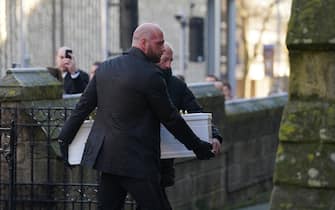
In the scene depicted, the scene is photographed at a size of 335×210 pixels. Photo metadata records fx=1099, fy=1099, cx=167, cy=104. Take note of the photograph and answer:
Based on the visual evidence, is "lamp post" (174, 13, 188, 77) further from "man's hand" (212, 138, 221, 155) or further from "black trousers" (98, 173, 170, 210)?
"black trousers" (98, 173, 170, 210)

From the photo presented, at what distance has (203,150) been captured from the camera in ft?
27.0

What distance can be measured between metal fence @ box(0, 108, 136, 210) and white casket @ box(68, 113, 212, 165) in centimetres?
231

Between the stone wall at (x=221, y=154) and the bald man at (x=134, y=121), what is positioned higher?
the bald man at (x=134, y=121)

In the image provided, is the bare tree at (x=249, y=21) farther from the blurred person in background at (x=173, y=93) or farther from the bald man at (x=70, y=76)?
the blurred person in background at (x=173, y=93)

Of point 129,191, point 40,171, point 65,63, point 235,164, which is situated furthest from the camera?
point 235,164

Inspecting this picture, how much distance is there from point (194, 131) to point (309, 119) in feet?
6.28

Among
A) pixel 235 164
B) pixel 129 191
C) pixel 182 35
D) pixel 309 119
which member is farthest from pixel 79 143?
pixel 182 35

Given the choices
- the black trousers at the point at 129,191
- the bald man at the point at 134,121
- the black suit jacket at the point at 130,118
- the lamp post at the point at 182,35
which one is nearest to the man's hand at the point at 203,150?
the bald man at the point at 134,121

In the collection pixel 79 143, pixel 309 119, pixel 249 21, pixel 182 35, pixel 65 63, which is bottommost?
pixel 249 21

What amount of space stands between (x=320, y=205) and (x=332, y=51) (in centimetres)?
94

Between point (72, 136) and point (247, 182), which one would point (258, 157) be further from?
point (72, 136)

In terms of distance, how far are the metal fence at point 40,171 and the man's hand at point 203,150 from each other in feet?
8.34

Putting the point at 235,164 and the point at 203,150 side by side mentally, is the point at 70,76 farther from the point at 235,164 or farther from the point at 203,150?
the point at 203,150

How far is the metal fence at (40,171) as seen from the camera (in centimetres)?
1084
